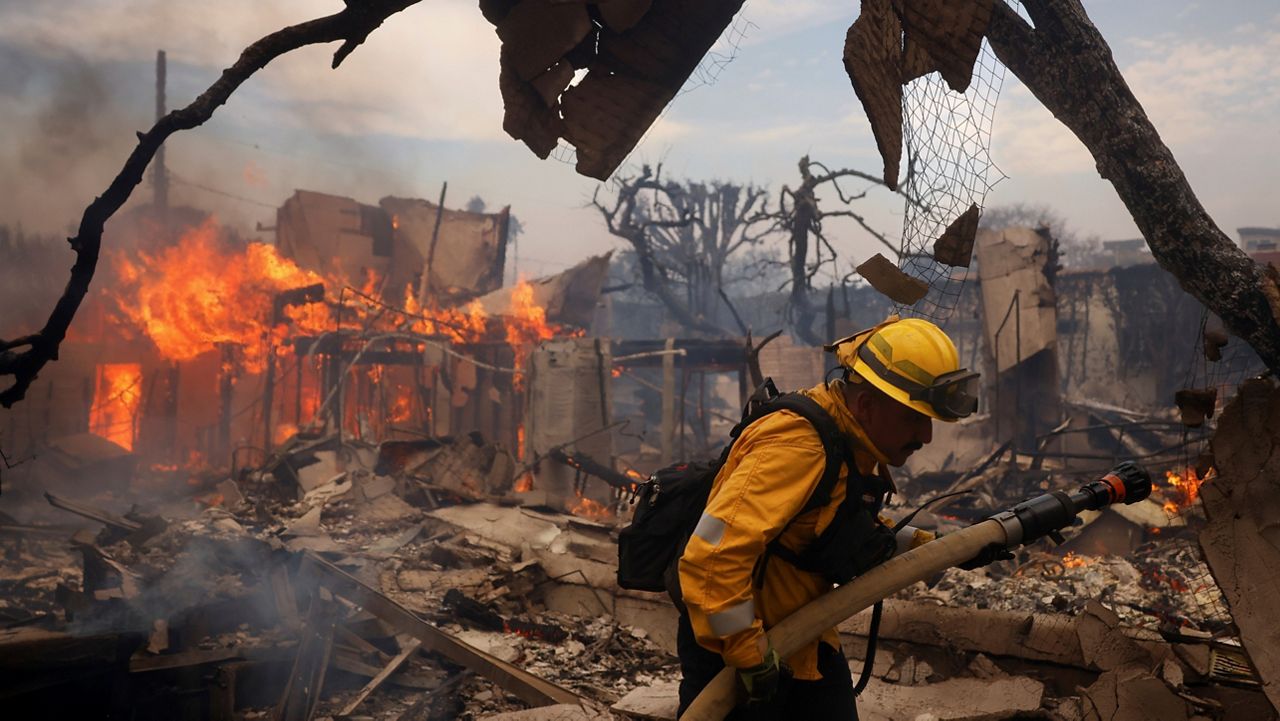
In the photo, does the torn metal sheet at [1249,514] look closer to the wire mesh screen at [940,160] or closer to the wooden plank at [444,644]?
the wire mesh screen at [940,160]

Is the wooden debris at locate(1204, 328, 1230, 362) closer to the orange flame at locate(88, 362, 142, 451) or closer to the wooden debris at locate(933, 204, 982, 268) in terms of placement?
the wooden debris at locate(933, 204, 982, 268)

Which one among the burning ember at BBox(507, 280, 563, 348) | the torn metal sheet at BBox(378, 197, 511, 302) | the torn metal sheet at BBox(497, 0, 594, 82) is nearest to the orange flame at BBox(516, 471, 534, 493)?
the burning ember at BBox(507, 280, 563, 348)

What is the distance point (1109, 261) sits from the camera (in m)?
48.8

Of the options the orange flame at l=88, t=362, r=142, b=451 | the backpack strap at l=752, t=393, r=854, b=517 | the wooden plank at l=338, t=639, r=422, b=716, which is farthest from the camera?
the orange flame at l=88, t=362, r=142, b=451

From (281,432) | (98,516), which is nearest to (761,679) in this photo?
(98,516)

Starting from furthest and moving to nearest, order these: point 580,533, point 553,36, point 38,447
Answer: point 38,447
point 580,533
point 553,36

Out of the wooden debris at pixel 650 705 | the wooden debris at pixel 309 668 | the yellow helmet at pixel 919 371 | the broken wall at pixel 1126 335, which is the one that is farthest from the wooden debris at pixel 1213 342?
the broken wall at pixel 1126 335

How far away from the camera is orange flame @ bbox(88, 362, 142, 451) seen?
24219 mm

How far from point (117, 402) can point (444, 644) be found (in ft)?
76.9

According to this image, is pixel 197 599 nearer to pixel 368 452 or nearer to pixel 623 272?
pixel 368 452

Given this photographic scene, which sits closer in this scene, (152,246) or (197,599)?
(197,599)

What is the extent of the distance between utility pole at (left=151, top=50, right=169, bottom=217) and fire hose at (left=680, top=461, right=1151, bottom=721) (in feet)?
106

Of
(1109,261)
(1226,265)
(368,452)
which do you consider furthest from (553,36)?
(1109,261)

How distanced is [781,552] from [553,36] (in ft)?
7.26
